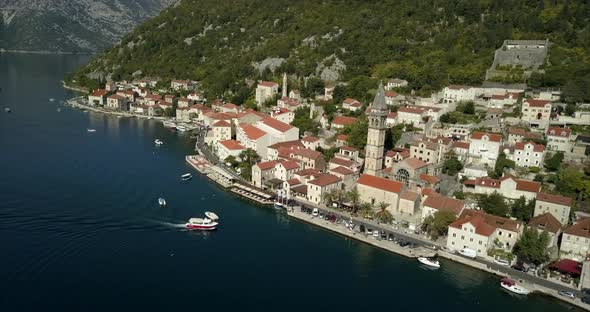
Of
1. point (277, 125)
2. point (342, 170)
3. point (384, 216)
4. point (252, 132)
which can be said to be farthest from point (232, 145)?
point (384, 216)

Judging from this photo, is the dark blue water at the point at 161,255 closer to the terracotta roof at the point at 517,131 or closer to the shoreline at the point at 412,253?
the shoreline at the point at 412,253

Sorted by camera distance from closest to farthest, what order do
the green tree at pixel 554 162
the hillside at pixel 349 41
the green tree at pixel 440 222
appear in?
the green tree at pixel 440 222
the green tree at pixel 554 162
the hillside at pixel 349 41

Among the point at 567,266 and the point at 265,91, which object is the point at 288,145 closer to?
the point at 265,91

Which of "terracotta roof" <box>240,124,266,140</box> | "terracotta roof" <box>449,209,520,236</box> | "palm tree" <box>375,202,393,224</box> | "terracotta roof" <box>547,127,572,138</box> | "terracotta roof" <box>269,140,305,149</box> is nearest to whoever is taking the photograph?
"terracotta roof" <box>449,209,520,236</box>

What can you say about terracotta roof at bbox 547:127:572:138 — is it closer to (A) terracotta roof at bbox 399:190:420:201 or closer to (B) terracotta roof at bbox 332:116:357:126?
(A) terracotta roof at bbox 399:190:420:201

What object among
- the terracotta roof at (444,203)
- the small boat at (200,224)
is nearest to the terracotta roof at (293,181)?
the small boat at (200,224)

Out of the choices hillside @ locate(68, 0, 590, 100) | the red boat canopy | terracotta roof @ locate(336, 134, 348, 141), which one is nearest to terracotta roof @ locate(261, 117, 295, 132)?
terracotta roof @ locate(336, 134, 348, 141)

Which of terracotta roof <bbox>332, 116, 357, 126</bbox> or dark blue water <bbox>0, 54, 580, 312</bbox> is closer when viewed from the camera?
dark blue water <bbox>0, 54, 580, 312</bbox>
